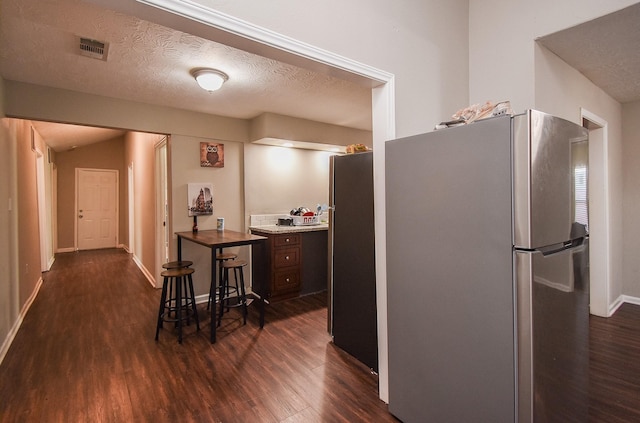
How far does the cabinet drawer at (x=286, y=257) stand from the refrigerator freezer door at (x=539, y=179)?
303 cm

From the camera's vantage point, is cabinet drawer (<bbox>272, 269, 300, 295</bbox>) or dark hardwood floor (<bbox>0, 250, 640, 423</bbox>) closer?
dark hardwood floor (<bbox>0, 250, 640, 423</bbox>)

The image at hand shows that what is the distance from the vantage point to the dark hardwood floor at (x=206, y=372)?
1914mm

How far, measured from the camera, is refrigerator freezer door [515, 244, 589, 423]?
123cm

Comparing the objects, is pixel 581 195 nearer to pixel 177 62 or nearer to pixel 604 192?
pixel 604 192

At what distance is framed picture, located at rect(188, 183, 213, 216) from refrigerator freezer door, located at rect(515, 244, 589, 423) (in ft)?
12.0

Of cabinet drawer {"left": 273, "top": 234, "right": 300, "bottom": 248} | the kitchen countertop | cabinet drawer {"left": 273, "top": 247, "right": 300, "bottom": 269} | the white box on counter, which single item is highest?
the white box on counter

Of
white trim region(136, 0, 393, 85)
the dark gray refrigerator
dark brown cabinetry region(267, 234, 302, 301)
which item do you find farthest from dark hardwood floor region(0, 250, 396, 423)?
white trim region(136, 0, 393, 85)

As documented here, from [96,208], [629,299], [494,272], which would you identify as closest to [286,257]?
[494,272]

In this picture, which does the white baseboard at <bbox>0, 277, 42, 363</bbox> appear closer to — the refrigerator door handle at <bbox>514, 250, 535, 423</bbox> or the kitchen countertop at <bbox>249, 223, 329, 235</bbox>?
the kitchen countertop at <bbox>249, 223, 329, 235</bbox>

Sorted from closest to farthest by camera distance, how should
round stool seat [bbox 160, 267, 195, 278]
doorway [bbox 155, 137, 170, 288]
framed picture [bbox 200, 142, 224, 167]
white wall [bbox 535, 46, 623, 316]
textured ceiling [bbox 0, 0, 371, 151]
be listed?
→ textured ceiling [bbox 0, 0, 371, 151] < white wall [bbox 535, 46, 623, 316] < round stool seat [bbox 160, 267, 195, 278] < framed picture [bbox 200, 142, 224, 167] < doorway [bbox 155, 137, 170, 288]

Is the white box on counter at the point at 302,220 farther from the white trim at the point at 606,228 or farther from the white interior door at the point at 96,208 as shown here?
the white interior door at the point at 96,208

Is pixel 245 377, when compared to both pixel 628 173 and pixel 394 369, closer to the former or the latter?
pixel 394 369

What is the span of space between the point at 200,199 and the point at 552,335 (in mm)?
3820

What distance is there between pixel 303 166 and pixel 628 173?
13.9ft
